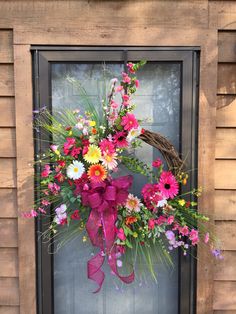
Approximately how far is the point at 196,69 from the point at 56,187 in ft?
2.67

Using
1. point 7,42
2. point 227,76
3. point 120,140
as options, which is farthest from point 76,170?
point 227,76

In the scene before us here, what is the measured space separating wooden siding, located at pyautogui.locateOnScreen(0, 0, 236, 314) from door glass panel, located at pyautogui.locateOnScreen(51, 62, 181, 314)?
4.5 inches

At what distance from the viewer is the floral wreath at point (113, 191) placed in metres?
1.31

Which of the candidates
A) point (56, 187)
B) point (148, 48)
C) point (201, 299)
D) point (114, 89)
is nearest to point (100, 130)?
point (114, 89)

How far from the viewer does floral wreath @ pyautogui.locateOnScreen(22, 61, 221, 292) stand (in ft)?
4.30

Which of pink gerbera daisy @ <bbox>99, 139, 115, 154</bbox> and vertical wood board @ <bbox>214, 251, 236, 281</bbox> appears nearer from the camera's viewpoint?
pink gerbera daisy @ <bbox>99, 139, 115, 154</bbox>

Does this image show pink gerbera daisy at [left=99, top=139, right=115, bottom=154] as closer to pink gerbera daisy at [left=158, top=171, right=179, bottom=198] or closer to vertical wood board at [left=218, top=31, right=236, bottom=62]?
pink gerbera daisy at [left=158, top=171, right=179, bottom=198]

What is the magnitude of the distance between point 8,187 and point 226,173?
3.33ft

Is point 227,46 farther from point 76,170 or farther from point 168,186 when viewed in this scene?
point 76,170

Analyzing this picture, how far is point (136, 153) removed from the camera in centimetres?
154

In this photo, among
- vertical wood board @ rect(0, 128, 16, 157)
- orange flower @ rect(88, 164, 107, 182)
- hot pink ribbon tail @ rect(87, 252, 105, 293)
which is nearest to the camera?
orange flower @ rect(88, 164, 107, 182)

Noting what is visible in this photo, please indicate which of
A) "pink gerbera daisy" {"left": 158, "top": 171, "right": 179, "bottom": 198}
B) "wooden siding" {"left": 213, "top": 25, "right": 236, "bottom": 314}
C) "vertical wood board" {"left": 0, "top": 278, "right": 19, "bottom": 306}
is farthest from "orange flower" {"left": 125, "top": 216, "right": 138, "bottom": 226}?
"vertical wood board" {"left": 0, "top": 278, "right": 19, "bottom": 306}

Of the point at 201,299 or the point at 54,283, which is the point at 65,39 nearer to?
the point at 54,283

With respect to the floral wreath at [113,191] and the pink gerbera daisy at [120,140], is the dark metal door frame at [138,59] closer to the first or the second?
the floral wreath at [113,191]
